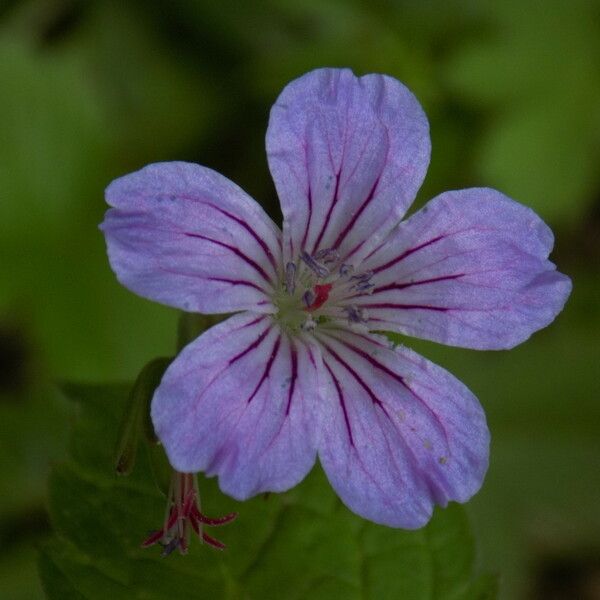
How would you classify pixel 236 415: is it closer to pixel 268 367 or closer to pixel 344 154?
pixel 268 367

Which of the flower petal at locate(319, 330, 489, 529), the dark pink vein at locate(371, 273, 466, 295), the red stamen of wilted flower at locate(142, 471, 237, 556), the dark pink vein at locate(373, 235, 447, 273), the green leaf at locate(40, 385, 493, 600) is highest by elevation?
the dark pink vein at locate(373, 235, 447, 273)

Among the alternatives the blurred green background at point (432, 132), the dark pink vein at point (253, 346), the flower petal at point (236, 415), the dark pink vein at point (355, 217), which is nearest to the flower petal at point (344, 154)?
the dark pink vein at point (355, 217)

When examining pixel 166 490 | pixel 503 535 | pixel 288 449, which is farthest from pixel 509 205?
pixel 503 535

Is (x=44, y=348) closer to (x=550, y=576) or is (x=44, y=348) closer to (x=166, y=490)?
(x=166, y=490)

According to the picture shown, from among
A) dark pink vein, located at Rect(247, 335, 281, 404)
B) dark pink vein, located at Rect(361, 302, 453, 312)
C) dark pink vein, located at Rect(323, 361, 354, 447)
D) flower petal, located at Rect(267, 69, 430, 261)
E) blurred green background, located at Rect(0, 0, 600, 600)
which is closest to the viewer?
dark pink vein, located at Rect(247, 335, 281, 404)

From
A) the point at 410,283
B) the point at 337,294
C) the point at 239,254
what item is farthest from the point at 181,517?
the point at 410,283

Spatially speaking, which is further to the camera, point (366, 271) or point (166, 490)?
point (366, 271)

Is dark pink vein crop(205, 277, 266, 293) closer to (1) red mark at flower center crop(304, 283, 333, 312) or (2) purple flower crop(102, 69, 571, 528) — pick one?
(2) purple flower crop(102, 69, 571, 528)

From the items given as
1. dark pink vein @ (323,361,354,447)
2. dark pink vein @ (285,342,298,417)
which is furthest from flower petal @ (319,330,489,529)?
dark pink vein @ (285,342,298,417)
